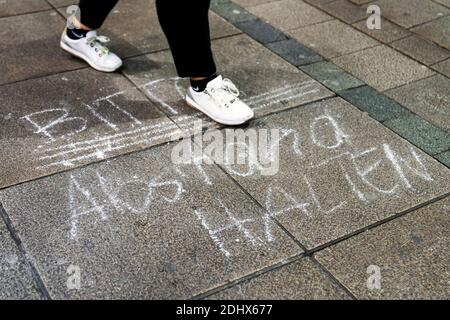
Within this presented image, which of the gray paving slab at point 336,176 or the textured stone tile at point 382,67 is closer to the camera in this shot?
the gray paving slab at point 336,176

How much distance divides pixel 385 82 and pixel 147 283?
2.24m

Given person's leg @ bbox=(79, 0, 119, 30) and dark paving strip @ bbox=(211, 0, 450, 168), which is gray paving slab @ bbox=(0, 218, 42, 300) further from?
dark paving strip @ bbox=(211, 0, 450, 168)

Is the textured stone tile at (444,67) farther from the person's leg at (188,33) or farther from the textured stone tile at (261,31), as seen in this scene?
the person's leg at (188,33)

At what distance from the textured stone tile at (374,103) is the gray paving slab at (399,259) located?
0.88m

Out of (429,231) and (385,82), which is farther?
(385,82)

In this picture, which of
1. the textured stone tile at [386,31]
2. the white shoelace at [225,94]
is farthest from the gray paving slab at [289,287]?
the textured stone tile at [386,31]

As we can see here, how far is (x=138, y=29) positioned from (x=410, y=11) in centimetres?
224

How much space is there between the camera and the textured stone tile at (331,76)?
3678 mm

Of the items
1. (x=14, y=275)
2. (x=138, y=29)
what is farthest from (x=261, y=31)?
(x=14, y=275)

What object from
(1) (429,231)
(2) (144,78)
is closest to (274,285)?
(1) (429,231)

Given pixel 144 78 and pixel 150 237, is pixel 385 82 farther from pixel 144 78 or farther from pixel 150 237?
pixel 150 237

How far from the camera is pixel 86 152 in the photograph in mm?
2984

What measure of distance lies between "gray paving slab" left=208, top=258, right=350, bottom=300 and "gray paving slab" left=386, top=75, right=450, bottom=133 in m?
1.47

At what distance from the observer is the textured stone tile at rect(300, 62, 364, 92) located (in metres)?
3.68
